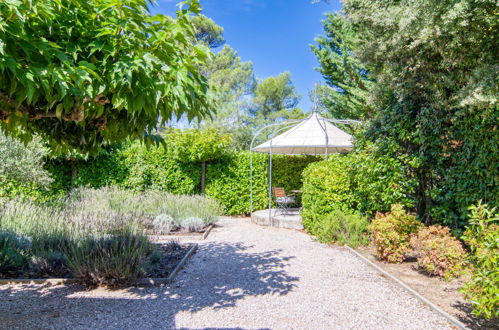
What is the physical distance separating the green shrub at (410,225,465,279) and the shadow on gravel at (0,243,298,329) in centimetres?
189

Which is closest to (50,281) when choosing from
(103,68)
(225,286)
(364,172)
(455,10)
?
(225,286)

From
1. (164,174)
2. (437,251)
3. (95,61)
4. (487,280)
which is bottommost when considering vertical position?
(437,251)

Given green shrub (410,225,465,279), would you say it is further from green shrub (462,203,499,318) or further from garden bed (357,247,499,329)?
green shrub (462,203,499,318)

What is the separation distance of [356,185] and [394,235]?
6.90ft

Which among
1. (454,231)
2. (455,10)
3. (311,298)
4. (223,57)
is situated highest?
(223,57)

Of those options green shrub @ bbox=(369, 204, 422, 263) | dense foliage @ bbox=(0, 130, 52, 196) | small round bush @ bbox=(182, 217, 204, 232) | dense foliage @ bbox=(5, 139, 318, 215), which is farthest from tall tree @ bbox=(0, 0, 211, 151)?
dense foliage @ bbox=(5, 139, 318, 215)

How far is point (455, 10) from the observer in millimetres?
3715

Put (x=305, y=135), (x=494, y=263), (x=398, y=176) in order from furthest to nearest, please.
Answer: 1. (x=305, y=135)
2. (x=398, y=176)
3. (x=494, y=263)

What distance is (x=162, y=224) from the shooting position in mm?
7551

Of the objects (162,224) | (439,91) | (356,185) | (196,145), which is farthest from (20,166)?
(439,91)

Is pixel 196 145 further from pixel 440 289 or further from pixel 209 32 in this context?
pixel 209 32

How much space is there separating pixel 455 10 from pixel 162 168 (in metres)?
9.09

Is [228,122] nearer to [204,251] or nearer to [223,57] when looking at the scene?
[223,57]

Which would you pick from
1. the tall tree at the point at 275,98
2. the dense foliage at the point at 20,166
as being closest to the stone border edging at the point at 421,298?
the dense foliage at the point at 20,166
